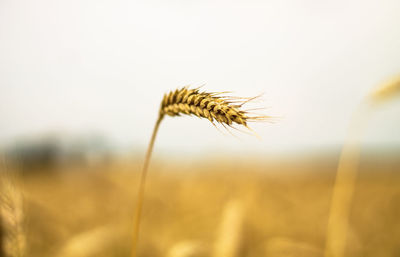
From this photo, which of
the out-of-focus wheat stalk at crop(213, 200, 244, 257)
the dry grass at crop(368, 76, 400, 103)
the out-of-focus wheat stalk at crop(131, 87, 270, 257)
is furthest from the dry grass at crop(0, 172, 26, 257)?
the dry grass at crop(368, 76, 400, 103)

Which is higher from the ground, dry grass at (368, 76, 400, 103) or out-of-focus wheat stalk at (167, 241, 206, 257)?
dry grass at (368, 76, 400, 103)

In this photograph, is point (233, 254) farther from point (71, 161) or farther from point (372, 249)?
point (71, 161)

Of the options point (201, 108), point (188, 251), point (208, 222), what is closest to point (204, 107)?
point (201, 108)

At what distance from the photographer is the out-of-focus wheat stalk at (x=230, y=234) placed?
1941 millimetres

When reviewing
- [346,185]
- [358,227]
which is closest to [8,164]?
[346,185]

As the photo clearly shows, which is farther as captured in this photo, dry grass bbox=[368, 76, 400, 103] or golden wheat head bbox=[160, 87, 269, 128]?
dry grass bbox=[368, 76, 400, 103]

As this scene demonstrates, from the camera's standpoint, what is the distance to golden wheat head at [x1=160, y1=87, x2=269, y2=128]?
2.46 ft

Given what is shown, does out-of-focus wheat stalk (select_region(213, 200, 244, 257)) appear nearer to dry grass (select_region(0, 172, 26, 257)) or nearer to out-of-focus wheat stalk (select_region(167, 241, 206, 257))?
out-of-focus wheat stalk (select_region(167, 241, 206, 257))

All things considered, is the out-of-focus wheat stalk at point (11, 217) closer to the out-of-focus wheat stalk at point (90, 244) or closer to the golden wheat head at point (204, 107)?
the out-of-focus wheat stalk at point (90, 244)

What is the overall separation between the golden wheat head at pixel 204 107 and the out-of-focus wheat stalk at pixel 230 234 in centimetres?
132

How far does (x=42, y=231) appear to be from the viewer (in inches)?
90.0

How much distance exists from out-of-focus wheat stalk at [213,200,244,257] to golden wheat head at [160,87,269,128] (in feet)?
4.34

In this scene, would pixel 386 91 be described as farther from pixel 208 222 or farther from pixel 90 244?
pixel 208 222

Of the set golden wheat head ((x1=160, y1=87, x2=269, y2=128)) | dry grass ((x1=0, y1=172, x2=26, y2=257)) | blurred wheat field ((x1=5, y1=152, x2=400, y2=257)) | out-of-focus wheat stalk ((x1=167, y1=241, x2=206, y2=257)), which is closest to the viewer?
golden wheat head ((x1=160, y1=87, x2=269, y2=128))
